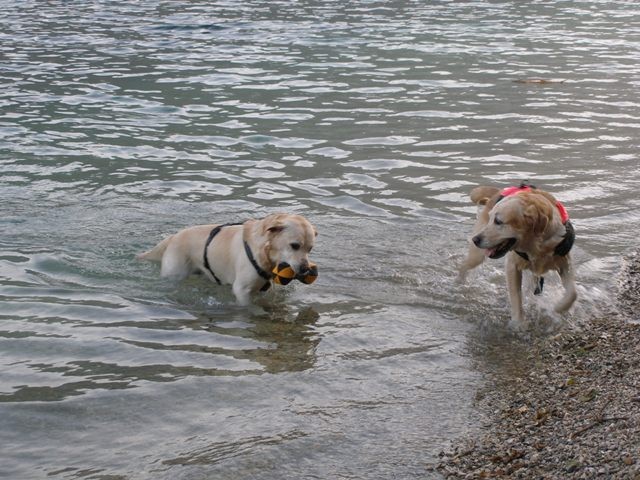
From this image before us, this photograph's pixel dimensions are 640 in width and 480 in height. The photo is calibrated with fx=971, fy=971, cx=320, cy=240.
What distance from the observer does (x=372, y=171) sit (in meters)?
12.5

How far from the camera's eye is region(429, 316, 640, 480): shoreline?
4945 mm

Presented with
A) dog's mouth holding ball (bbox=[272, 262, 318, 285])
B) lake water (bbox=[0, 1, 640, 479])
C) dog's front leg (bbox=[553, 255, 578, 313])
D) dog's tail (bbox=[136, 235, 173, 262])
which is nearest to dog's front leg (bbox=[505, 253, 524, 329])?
lake water (bbox=[0, 1, 640, 479])

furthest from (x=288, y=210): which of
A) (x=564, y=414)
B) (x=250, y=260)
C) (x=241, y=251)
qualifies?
(x=564, y=414)

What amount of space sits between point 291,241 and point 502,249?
1.70 m

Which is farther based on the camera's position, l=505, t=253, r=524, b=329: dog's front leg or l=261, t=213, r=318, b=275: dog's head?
l=261, t=213, r=318, b=275: dog's head

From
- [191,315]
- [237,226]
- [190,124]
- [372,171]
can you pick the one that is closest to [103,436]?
[191,315]

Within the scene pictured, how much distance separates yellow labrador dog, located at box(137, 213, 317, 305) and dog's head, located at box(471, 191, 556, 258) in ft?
4.79

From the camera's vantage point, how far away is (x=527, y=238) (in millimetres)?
7617

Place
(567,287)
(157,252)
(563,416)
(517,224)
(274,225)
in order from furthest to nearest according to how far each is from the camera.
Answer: (157,252), (274,225), (567,287), (517,224), (563,416)

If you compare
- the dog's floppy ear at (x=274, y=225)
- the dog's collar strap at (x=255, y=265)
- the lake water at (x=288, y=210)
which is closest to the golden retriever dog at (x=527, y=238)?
the lake water at (x=288, y=210)

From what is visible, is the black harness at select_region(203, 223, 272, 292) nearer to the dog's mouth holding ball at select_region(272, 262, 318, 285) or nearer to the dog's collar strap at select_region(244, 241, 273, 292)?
the dog's collar strap at select_region(244, 241, 273, 292)

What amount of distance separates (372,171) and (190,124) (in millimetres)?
3714

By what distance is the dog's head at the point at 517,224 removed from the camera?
24.8 feet

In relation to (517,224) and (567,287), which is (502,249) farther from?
(567,287)
